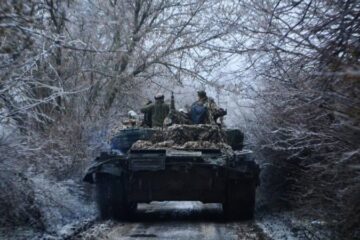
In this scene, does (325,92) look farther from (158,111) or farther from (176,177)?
(158,111)

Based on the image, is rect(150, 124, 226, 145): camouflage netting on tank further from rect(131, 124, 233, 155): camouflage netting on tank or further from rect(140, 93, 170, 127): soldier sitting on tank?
rect(140, 93, 170, 127): soldier sitting on tank

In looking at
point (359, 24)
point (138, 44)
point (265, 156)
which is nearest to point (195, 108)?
point (265, 156)

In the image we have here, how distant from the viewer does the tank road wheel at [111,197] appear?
13.5m

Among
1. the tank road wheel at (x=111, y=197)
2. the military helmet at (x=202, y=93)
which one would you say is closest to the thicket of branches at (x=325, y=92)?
the military helmet at (x=202, y=93)

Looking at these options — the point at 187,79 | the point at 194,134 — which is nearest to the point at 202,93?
the point at 194,134

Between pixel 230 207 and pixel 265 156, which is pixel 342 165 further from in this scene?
pixel 265 156

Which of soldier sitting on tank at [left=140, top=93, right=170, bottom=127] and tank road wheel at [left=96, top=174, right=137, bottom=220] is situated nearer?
tank road wheel at [left=96, top=174, right=137, bottom=220]

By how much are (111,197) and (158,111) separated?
2.82 metres

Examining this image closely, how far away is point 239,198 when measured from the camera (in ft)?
44.2

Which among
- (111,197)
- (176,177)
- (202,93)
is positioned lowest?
(111,197)

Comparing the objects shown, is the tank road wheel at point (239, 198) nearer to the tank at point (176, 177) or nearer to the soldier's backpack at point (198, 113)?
the tank at point (176, 177)

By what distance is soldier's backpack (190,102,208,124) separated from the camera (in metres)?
15.3

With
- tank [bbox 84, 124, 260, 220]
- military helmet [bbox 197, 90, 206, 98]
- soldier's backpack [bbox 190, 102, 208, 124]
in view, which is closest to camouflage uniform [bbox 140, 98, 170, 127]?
soldier's backpack [bbox 190, 102, 208, 124]

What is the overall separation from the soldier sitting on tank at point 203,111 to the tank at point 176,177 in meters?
1.22
